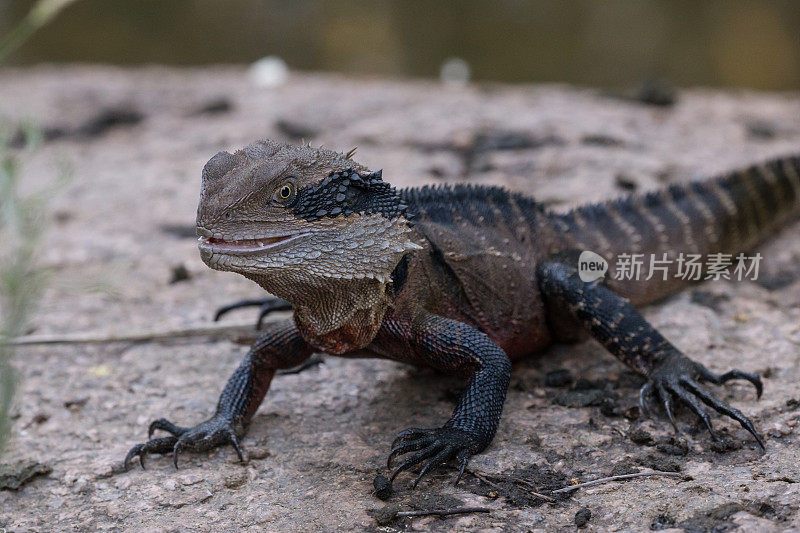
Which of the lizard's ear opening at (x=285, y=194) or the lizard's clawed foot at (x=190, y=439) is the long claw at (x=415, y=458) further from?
the lizard's ear opening at (x=285, y=194)

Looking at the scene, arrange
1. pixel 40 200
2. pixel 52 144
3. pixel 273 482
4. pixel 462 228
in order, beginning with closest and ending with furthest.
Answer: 1. pixel 40 200
2. pixel 273 482
3. pixel 462 228
4. pixel 52 144

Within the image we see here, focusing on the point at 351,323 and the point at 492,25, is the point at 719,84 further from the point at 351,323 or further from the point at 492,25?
the point at 351,323

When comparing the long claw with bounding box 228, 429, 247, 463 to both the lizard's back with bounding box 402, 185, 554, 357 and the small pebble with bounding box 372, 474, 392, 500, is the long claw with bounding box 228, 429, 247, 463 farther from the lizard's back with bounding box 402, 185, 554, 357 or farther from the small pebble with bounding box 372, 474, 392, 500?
the lizard's back with bounding box 402, 185, 554, 357

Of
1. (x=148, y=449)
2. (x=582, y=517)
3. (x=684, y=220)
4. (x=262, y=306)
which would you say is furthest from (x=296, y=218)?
(x=684, y=220)

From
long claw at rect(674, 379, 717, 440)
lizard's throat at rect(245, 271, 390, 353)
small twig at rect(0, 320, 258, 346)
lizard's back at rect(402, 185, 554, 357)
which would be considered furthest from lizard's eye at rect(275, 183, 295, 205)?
long claw at rect(674, 379, 717, 440)

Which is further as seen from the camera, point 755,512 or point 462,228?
point 462,228

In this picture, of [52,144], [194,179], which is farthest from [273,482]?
[52,144]

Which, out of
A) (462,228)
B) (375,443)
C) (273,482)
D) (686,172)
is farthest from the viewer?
(686,172)
